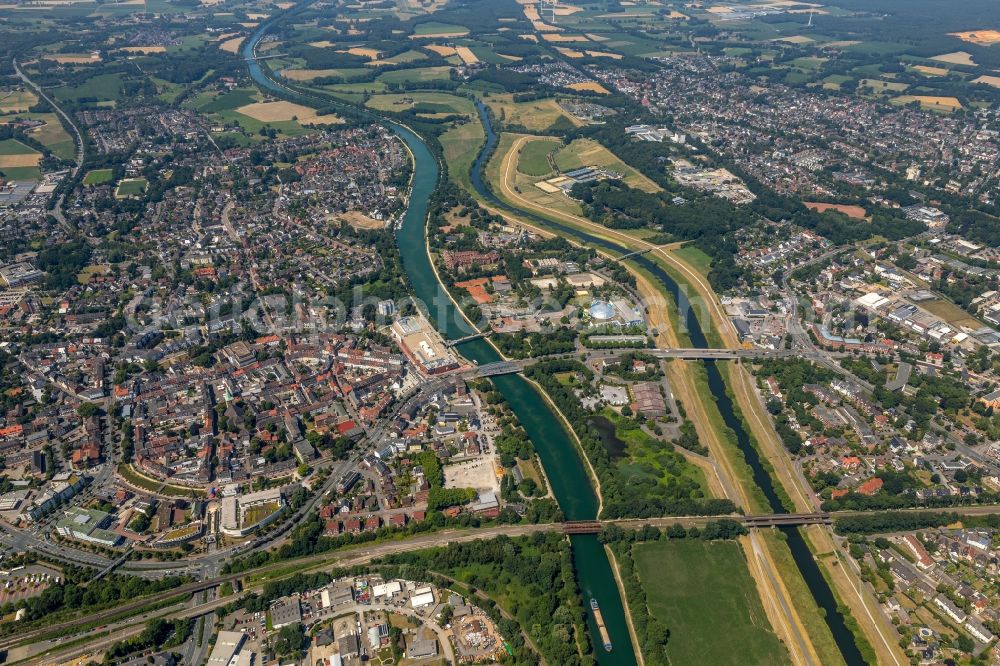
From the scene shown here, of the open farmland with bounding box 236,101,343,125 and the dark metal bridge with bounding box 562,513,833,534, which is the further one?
the open farmland with bounding box 236,101,343,125

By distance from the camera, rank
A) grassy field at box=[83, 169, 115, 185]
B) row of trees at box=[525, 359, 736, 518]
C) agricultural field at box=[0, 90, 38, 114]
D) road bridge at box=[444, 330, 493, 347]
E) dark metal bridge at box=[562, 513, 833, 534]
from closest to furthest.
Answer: dark metal bridge at box=[562, 513, 833, 534] → row of trees at box=[525, 359, 736, 518] → road bridge at box=[444, 330, 493, 347] → grassy field at box=[83, 169, 115, 185] → agricultural field at box=[0, 90, 38, 114]

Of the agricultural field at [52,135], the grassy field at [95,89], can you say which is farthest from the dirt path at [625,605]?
the grassy field at [95,89]

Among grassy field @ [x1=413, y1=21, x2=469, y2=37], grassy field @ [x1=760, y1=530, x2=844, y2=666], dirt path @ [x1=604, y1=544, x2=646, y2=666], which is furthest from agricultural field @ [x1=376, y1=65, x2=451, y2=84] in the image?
grassy field @ [x1=760, y1=530, x2=844, y2=666]

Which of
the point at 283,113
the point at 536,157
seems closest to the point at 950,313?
the point at 536,157

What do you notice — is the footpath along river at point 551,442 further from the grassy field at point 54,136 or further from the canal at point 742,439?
the grassy field at point 54,136

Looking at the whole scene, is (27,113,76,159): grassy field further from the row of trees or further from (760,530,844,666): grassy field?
(760,530,844,666): grassy field

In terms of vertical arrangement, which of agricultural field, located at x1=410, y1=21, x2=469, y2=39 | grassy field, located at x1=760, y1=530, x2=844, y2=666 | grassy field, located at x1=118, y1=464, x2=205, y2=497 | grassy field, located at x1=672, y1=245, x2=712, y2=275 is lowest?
grassy field, located at x1=760, y1=530, x2=844, y2=666

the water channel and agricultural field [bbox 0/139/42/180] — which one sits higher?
agricultural field [bbox 0/139/42/180]

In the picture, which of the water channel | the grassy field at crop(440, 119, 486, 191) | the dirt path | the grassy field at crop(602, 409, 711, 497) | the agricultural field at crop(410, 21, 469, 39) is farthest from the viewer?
the agricultural field at crop(410, 21, 469, 39)
